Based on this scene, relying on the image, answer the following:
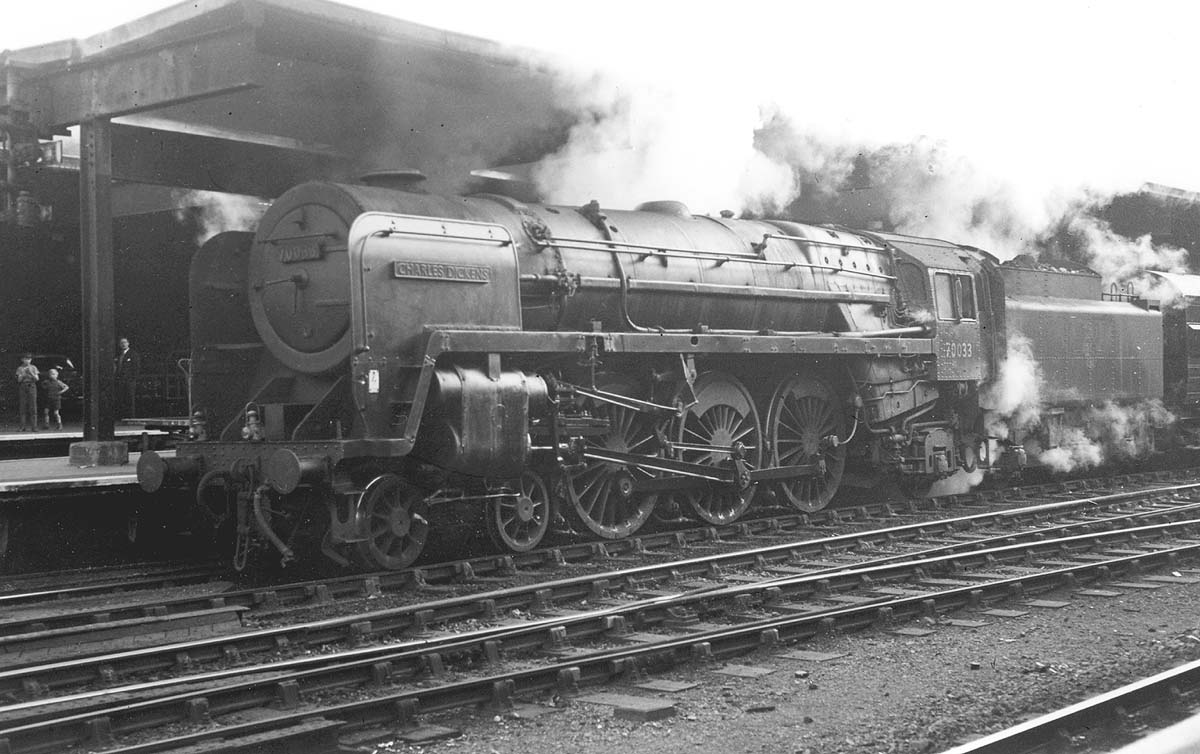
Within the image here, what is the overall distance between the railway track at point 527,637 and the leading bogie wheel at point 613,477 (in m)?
1.00

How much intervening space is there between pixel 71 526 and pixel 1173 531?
9.68 m

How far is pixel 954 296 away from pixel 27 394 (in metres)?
13.0

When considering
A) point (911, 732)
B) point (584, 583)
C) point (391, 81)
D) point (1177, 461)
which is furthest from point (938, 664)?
point (1177, 461)

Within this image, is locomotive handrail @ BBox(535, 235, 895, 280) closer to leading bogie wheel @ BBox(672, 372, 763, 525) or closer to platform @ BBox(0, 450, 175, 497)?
leading bogie wheel @ BBox(672, 372, 763, 525)

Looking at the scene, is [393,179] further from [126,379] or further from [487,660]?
[126,379]

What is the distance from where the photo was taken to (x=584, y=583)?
851cm

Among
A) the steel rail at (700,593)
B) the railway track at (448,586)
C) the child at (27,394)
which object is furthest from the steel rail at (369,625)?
the child at (27,394)

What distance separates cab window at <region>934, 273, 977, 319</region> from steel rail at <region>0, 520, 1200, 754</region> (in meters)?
5.66

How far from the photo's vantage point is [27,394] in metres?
18.3

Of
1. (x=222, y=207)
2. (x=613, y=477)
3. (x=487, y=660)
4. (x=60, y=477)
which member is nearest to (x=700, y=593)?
(x=487, y=660)

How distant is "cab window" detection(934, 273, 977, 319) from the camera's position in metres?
14.0

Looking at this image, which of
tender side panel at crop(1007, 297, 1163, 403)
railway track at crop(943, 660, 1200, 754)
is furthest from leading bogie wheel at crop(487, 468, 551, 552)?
tender side panel at crop(1007, 297, 1163, 403)

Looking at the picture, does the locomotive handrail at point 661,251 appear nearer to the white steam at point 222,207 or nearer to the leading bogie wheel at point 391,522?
the leading bogie wheel at point 391,522

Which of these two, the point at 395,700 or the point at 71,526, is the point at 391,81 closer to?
the point at 71,526
